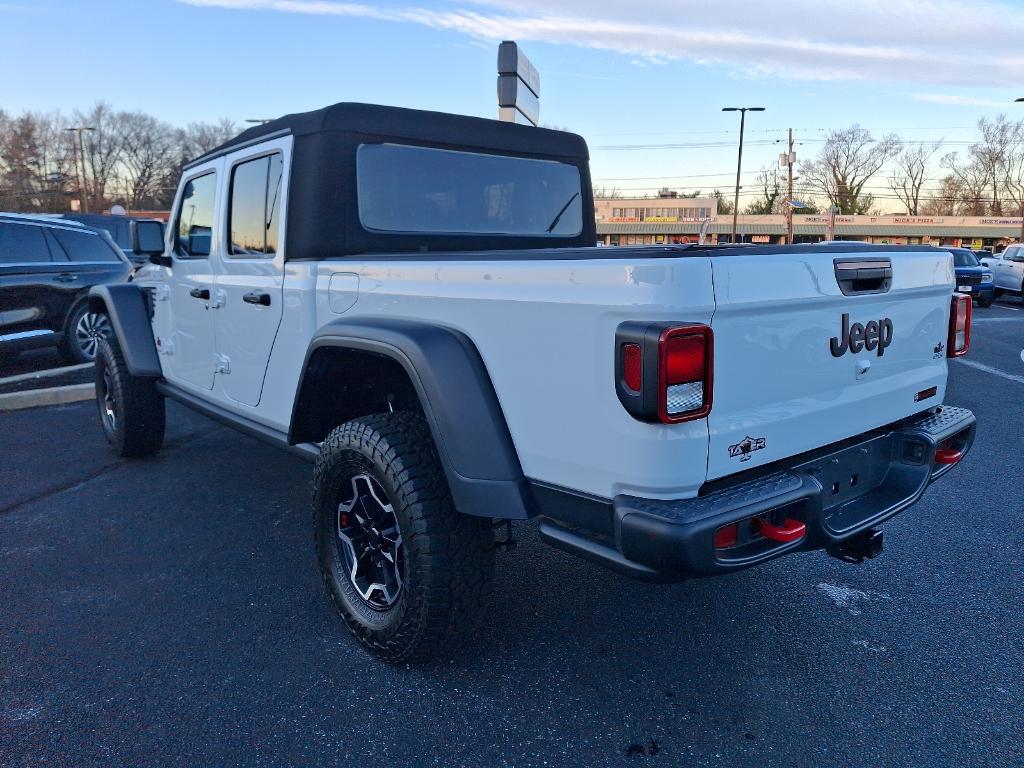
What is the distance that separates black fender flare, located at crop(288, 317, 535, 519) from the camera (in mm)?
2414

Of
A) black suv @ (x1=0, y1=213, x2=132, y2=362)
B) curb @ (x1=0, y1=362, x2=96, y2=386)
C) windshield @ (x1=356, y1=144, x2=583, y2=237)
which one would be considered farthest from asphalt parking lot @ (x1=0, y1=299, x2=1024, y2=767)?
black suv @ (x1=0, y1=213, x2=132, y2=362)

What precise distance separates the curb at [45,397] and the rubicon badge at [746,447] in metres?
6.46

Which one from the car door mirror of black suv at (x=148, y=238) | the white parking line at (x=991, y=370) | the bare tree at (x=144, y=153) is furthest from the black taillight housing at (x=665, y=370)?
the bare tree at (x=144, y=153)

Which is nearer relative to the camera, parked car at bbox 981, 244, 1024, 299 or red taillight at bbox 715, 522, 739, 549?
red taillight at bbox 715, 522, 739, 549

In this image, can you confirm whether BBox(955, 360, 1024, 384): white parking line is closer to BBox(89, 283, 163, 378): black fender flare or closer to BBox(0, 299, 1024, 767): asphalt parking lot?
BBox(0, 299, 1024, 767): asphalt parking lot

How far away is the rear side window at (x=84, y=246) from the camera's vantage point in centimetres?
862

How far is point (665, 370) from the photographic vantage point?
199cm

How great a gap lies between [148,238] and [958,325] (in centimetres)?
432

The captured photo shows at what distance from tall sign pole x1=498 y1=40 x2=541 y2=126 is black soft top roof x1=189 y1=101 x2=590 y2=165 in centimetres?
178

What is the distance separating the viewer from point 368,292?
2922mm

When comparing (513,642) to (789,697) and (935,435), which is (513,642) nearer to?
(789,697)

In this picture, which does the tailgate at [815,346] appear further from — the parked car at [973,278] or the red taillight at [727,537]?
the parked car at [973,278]

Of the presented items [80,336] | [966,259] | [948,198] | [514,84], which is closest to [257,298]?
[514,84]

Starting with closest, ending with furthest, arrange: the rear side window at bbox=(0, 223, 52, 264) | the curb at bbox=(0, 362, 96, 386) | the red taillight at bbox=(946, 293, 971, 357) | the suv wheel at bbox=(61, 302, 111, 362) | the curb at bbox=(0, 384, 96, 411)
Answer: the red taillight at bbox=(946, 293, 971, 357)
the curb at bbox=(0, 384, 96, 411)
the curb at bbox=(0, 362, 96, 386)
the rear side window at bbox=(0, 223, 52, 264)
the suv wheel at bbox=(61, 302, 111, 362)
